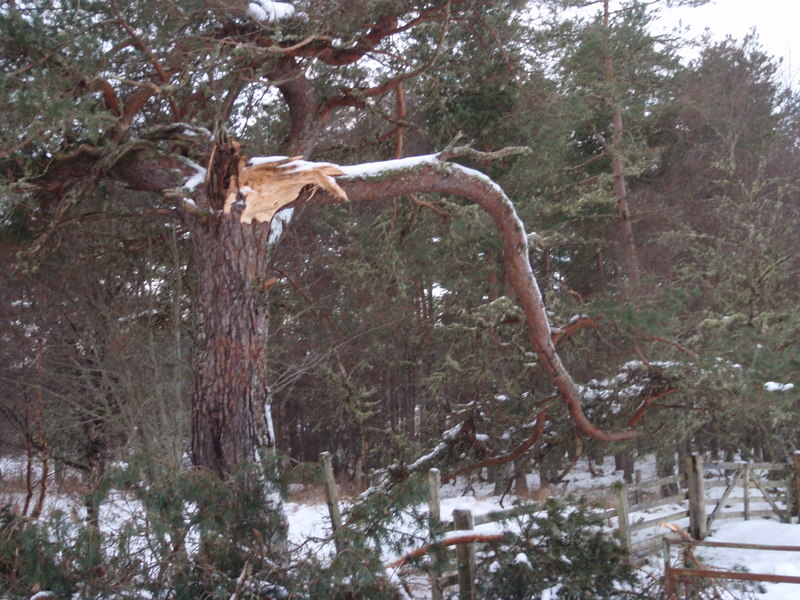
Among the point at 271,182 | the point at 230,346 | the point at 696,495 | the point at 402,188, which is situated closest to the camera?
the point at 230,346

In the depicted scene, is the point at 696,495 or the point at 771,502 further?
the point at 771,502

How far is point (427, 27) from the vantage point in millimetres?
7980

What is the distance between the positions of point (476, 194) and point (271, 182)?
5.76 feet

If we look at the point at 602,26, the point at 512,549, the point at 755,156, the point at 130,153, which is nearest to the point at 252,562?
the point at 512,549

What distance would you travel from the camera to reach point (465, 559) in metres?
5.85

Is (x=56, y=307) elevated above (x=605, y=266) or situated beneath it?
situated beneath

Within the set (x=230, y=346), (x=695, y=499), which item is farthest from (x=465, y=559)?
(x=695, y=499)

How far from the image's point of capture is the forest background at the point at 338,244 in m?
5.78

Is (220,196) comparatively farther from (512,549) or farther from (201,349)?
(512,549)

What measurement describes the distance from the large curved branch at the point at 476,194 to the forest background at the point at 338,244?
4cm

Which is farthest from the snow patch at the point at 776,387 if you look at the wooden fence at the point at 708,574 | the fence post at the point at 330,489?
the fence post at the point at 330,489

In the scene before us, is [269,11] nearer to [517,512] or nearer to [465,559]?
[517,512]

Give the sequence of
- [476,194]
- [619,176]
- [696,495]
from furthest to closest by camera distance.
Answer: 1. [619,176]
2. [696,495]
3. [476,194]

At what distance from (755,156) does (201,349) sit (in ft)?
41.2
